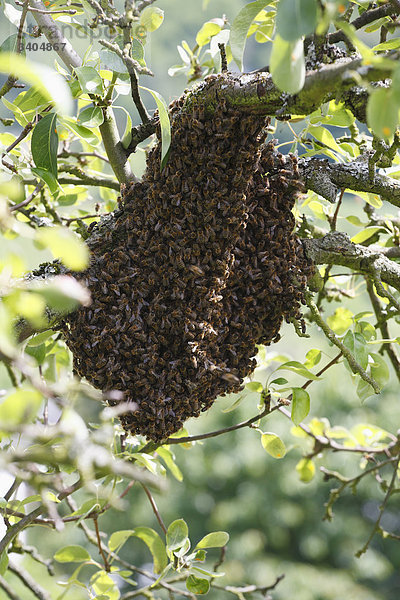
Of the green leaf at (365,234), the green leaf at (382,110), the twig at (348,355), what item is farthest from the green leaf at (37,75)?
the green leaf at (365,234)

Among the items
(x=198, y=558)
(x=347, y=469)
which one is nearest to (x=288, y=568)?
(x=347, y=469)

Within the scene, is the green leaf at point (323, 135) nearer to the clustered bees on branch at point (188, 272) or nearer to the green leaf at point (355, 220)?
the clustered bees on branch at point (188, 272)

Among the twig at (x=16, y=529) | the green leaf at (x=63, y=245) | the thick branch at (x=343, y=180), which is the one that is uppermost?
the thick branch at (x=343, y=180)

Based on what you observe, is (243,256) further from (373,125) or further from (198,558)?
(198,558)

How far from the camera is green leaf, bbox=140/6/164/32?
0.97 metres

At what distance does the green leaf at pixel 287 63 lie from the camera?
Answer: 1.76 feet

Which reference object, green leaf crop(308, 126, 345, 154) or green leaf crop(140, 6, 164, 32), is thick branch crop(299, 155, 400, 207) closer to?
green leaf crop(308, 126, 345, 154)

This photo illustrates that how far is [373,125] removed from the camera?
0.51 m

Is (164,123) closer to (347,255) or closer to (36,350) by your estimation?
(347,255)

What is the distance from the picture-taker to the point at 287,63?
542 millimetres

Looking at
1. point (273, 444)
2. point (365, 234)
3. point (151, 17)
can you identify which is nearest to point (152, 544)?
point (273, 444)

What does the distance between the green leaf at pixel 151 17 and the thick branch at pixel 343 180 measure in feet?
1.13

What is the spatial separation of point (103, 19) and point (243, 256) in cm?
42

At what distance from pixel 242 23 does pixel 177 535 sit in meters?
0.83
